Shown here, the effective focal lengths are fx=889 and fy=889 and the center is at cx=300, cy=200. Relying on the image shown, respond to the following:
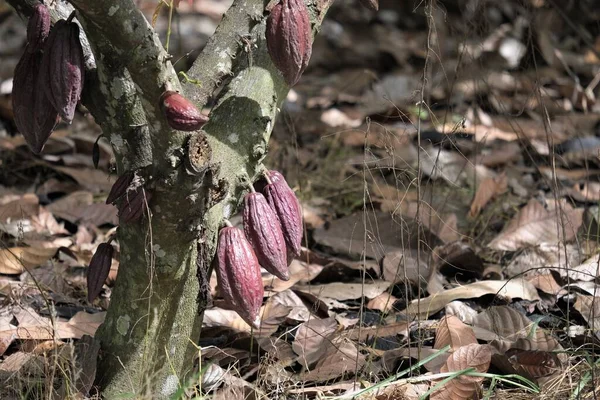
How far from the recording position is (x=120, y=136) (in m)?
1.58

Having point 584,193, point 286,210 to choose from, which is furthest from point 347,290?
point 584,193

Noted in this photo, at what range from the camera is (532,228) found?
2.66m

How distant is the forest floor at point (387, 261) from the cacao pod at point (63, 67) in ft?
1.26

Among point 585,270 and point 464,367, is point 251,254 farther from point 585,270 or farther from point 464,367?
point 585,270

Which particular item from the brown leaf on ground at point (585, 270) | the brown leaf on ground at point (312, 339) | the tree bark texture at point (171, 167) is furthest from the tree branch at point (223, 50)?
the brown leaf on ground at point (585, 270)

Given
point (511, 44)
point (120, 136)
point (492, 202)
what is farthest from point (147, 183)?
point (511, 44)

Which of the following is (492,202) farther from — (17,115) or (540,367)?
(17,115)

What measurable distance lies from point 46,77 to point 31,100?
92 millimetres

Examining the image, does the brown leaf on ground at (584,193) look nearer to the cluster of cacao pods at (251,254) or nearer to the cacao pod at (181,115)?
the cluster of cacao pods at (251,254)

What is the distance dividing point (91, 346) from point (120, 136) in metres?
0.42

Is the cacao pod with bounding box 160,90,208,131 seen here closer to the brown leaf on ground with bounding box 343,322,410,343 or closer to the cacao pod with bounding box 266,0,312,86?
the cacao pod with bounding box 266,0,312,86

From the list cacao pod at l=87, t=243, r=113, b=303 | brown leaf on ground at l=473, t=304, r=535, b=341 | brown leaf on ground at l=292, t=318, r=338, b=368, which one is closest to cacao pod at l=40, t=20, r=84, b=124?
cacao pod at l=87, t=243, r=113, b=303

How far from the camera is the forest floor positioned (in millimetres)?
1800

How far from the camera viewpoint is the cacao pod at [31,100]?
153cm
